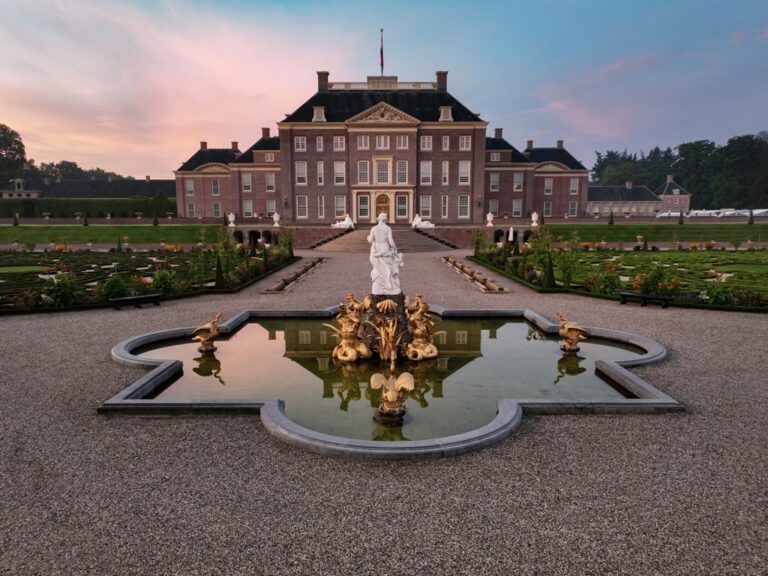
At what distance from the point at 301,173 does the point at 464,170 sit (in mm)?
18470

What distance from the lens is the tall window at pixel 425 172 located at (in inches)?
2201

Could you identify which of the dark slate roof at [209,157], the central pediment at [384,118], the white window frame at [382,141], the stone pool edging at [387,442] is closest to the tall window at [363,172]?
the white window frame at [382,141]

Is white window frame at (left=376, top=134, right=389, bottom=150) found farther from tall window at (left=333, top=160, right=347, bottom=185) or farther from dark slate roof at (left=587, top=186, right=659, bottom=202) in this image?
dark slate roof at (left=587, top=186, right=659, bottom=202)

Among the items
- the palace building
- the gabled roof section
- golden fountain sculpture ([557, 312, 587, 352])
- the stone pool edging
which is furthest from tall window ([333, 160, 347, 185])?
the gabled roof section

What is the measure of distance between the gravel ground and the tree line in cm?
10939

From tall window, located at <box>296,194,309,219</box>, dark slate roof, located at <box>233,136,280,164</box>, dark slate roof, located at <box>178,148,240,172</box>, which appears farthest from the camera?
dark slate roof, located at <box>178,148,240,172</box>

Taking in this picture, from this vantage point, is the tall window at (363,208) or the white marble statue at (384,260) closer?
the white marble statue at (384,260)

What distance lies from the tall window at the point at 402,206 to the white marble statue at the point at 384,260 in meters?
44.3

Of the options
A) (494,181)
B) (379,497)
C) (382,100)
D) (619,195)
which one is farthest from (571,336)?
(619,195)

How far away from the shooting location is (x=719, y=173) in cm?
10881

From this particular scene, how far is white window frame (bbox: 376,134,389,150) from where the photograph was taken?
179 ft

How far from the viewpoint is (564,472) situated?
Answer: 6.36 m

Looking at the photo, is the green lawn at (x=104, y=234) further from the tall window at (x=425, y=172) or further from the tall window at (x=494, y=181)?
the tall window at (x=494, y=181)

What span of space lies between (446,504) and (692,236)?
2155 inches
